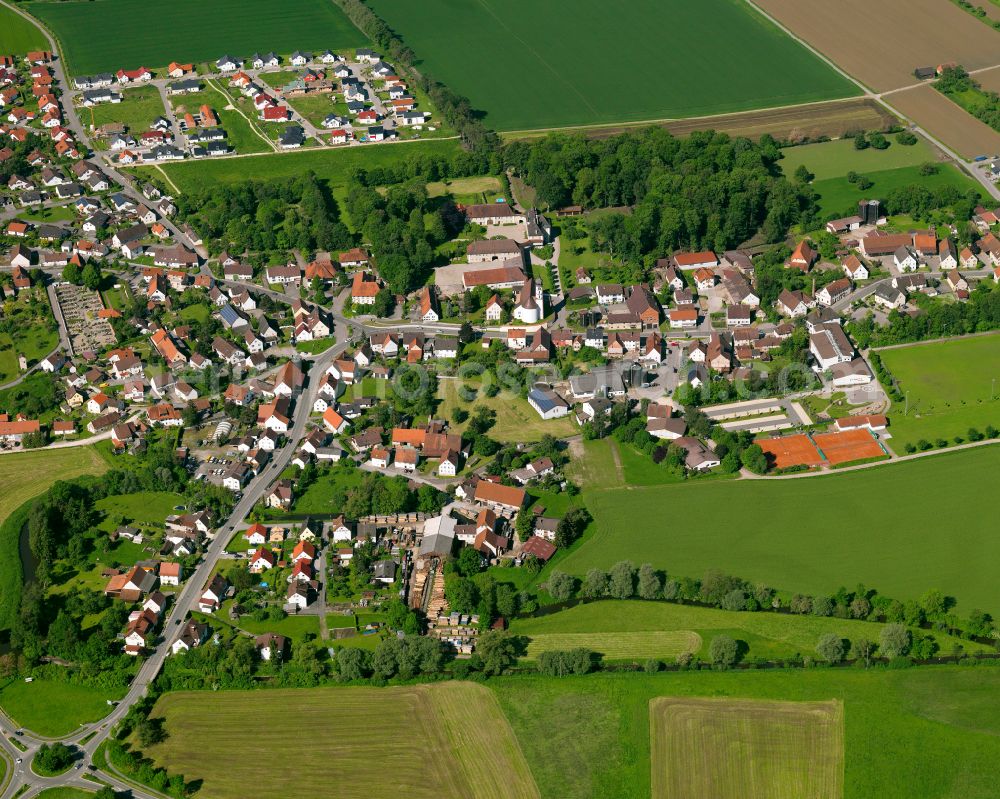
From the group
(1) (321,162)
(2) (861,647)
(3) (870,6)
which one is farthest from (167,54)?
(2) (861,647)

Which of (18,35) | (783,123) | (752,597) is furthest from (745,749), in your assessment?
(18,35)

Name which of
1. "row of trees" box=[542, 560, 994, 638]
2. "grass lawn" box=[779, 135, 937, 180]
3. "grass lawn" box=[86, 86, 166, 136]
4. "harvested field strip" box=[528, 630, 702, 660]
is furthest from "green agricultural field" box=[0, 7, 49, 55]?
"harvested field strip" box=[528, 630, 702, 660]

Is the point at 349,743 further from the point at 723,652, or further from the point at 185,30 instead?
the point at 185,30

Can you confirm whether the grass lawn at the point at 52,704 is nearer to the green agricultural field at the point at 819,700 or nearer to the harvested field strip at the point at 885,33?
the green agricultural field at the point at 819,700

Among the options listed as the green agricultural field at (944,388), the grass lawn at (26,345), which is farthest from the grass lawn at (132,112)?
the green agricultural field at (944,388)

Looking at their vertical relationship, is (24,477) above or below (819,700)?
below

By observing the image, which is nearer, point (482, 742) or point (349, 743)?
point (482, 742)
